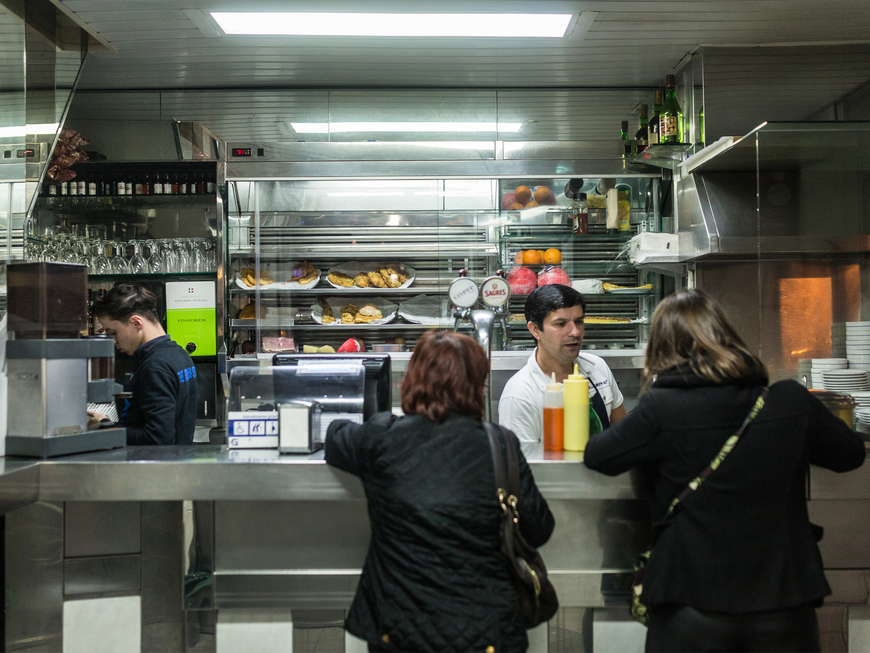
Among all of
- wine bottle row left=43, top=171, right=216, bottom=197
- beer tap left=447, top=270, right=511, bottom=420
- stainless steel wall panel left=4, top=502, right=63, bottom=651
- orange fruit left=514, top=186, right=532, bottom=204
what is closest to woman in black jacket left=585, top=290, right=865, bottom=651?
beer tap left=447, top=270, right=511, bottom=420

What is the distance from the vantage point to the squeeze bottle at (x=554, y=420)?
7.20 feet

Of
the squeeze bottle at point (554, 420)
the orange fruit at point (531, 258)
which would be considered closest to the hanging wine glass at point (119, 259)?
the orange fruit at point (531, 258)

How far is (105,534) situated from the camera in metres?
2.38

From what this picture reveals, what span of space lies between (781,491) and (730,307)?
276 centimetres

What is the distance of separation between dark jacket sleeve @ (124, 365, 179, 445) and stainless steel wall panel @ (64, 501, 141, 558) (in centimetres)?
51

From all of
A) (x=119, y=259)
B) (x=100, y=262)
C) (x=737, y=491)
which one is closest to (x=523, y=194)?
(x=119, y=259)

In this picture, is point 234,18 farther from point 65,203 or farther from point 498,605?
point 498,605

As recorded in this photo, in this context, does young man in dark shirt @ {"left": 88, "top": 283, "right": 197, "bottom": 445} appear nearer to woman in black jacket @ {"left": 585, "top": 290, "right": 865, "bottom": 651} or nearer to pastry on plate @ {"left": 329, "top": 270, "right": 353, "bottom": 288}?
pastry on plate @ {"left": 329, "top": 270, "right": 353, "bottom": 288}

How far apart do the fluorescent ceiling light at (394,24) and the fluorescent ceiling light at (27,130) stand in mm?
1043

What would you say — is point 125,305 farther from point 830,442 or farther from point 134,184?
point 830,442

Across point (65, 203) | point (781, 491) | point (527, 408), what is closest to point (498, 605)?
point (781, 491)

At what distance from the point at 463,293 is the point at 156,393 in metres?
1.48

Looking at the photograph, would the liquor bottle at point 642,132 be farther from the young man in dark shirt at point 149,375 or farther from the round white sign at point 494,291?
the young man in dark shirt at point 149,375

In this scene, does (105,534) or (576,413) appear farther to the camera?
(105,534)
